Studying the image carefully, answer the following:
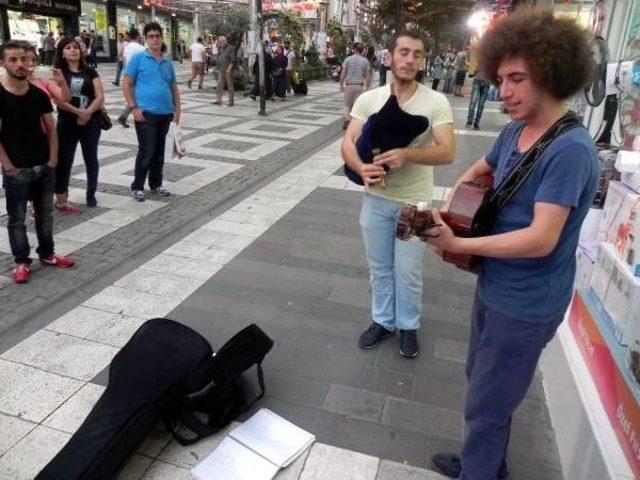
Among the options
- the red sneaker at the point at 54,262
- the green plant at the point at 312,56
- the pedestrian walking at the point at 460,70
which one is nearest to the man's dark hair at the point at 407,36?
the red sneaker at the point at 54,262

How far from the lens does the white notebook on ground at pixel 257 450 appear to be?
7.52ft

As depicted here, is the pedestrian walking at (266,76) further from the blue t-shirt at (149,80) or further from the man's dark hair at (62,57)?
the man's dark hair at (62,57)

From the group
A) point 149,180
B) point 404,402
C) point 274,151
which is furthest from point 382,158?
point 274,151

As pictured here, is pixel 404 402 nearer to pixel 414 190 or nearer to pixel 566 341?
pixel 566 341

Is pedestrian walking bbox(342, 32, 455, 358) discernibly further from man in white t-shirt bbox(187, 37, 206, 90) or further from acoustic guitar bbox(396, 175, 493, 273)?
man in white t-shirt bbox(187, 37, 206, 90)

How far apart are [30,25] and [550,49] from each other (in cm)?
2760

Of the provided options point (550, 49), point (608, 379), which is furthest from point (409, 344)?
point (550, 49)

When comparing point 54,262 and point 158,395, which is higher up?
point 158,395

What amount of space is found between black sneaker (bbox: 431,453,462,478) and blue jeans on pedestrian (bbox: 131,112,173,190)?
179 inches

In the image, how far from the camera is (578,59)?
5.06 ft

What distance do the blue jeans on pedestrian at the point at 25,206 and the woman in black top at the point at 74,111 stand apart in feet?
4.21

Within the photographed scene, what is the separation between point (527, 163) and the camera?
1.64m

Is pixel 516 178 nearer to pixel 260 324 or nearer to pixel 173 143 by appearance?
pixel 260 324

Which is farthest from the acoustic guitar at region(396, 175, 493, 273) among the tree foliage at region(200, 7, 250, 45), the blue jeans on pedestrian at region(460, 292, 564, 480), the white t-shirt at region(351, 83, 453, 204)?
the tree foliage at region(200, 7, 250, 45)
